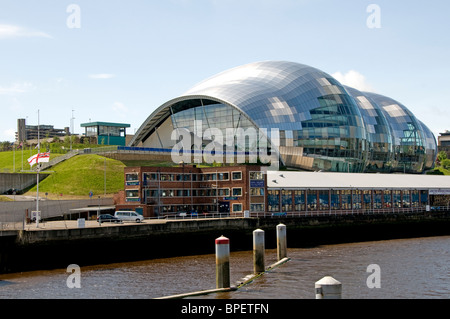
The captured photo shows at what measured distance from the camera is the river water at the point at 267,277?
35969mm

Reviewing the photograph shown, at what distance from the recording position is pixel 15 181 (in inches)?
3652

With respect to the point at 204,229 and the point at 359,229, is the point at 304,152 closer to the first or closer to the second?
the point at 359,229

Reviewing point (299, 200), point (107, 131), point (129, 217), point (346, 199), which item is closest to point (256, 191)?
point (299, 200)

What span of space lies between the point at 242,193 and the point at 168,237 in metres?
17.4

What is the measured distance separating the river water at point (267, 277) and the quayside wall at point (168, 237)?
2.35 metres

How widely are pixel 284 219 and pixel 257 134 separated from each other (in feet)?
124

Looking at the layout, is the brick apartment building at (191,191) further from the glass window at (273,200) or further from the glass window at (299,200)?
the glass window at (299,200)

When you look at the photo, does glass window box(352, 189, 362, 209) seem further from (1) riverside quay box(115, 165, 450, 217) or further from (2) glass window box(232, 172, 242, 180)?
(2) glass window box(232, 172, 242, 180)

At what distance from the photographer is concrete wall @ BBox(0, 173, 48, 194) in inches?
3610

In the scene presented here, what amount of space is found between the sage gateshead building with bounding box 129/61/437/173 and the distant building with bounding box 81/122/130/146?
24633mm

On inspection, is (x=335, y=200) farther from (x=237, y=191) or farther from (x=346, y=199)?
(x=237, y=191)

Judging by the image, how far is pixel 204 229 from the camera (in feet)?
200

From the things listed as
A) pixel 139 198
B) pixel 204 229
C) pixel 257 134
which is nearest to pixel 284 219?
pixel 204 229

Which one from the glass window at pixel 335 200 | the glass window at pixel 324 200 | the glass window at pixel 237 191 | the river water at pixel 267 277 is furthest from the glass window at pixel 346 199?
the river water at pixel 267 277
